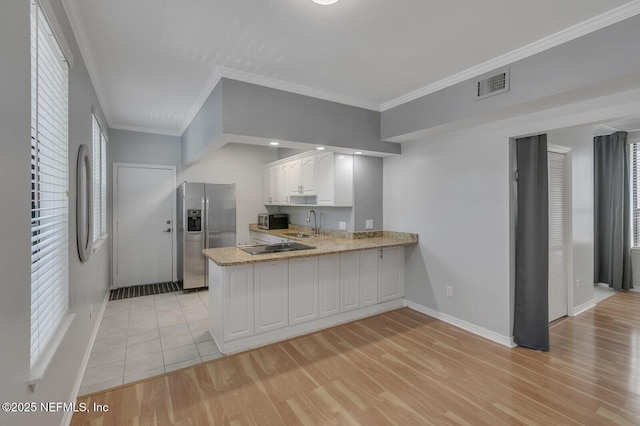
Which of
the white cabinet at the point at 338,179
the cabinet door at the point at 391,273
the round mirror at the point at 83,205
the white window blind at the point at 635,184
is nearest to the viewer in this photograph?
the round mirror at the point at 83,205

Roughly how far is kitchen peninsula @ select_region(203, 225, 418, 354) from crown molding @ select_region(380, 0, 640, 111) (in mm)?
1941

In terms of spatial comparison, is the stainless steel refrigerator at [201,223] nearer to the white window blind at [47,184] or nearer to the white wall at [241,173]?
the white wall at [241,173]

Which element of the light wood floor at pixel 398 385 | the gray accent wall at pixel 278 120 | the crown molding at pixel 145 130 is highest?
the crown molding at pixel 145 130

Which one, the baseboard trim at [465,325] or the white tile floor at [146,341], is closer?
the white tile floor at [146,341]

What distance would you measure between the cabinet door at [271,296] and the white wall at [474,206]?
1.93 metres

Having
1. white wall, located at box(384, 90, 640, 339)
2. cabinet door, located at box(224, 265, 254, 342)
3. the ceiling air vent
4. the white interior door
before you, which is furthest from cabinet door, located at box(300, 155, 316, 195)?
the white interior door

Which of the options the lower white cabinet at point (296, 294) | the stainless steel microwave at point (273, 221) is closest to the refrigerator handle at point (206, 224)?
the stainless steel microwave at point (273, 221)

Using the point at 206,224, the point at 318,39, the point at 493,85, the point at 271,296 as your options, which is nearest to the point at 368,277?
the point at 271,296

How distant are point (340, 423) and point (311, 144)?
2668 millimetres

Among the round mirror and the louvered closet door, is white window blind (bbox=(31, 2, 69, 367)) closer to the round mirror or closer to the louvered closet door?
the round mirror

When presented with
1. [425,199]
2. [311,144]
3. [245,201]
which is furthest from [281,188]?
[425,199]

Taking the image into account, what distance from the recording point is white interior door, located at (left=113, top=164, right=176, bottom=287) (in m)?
5.18

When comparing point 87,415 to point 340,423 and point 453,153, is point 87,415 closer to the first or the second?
point 340,423

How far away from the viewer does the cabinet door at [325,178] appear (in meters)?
4.29
